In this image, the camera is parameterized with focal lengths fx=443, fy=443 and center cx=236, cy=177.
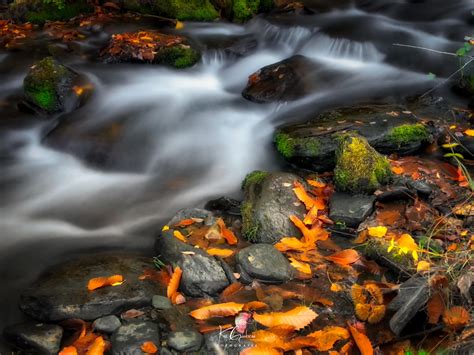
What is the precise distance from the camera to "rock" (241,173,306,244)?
13.5 feet

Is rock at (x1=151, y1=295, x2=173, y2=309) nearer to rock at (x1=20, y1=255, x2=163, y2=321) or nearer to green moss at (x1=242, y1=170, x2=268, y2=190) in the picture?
rock at (x1=20, y1=255, x2=163, y2=321)

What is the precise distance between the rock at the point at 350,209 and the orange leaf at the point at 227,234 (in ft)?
3.24

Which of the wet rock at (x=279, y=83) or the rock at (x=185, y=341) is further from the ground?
the wet rock at (x=279, y=83)

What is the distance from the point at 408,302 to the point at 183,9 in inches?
361

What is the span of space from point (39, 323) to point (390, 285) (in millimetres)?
2661

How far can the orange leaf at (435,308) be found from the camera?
2.87m

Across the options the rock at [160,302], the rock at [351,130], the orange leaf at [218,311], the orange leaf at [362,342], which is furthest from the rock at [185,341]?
the rock at [351,130]

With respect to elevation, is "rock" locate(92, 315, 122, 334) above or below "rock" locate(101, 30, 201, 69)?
below

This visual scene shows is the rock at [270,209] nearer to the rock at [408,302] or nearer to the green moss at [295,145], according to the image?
the green moss at [295,145]

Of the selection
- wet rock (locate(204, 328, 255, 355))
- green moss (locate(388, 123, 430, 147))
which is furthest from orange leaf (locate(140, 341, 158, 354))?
green moss (locate(388, 123, 430, 147))

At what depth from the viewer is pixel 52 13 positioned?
10695mm

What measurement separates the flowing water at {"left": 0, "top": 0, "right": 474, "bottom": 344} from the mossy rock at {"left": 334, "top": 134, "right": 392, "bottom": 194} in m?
1.40

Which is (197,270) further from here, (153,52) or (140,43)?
(140,43)

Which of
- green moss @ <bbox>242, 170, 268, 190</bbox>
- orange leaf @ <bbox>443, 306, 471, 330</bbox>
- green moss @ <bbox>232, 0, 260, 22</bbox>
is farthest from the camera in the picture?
green moss @ <bbox>232, 0, 260, 22</bbox>
